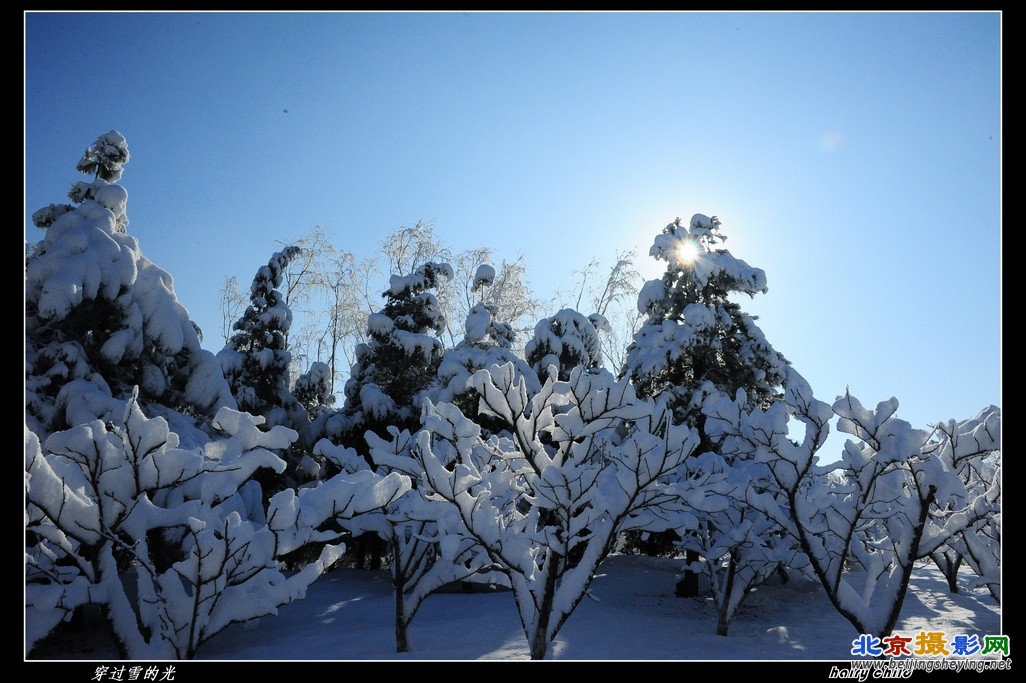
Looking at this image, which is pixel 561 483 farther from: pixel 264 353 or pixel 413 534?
pixel 264 353

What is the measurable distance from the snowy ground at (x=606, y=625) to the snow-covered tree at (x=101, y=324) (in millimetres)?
3496

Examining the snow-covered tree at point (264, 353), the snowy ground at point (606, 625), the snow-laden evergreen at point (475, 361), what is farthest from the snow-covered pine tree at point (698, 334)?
the snow-covered tree at point (264, 353)

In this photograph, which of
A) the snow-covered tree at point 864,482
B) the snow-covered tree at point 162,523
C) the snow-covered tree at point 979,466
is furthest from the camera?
the snow-covered tree at point 979,466

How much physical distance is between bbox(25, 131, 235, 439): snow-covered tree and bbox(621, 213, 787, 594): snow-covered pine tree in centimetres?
840

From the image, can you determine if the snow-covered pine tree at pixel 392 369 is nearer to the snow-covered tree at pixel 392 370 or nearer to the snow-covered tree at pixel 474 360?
the snow-covered tree at pixel 392 370

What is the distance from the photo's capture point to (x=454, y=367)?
1384 centimetres

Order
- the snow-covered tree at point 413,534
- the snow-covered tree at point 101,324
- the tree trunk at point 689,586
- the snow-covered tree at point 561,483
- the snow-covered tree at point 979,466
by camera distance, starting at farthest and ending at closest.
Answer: the tree trunk at point 689,586
the snow-covered tree at point 101,324
the snow-covered tree at point 413,534
the snow-covered tree at point 979,466
the snow-covered tree at point 561,483

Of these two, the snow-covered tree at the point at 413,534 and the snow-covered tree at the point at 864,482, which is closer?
the snow-covered tree at the point at 864,482

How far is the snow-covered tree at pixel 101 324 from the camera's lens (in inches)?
356

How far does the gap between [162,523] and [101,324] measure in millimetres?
6426

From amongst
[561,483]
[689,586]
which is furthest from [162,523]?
[689,586]

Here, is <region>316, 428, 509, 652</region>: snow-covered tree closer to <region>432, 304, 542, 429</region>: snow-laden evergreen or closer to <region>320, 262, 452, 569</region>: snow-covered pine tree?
<region>432, 304, 542, 429</region>: snow-laden evergreen

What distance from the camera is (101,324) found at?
33.2 ft
